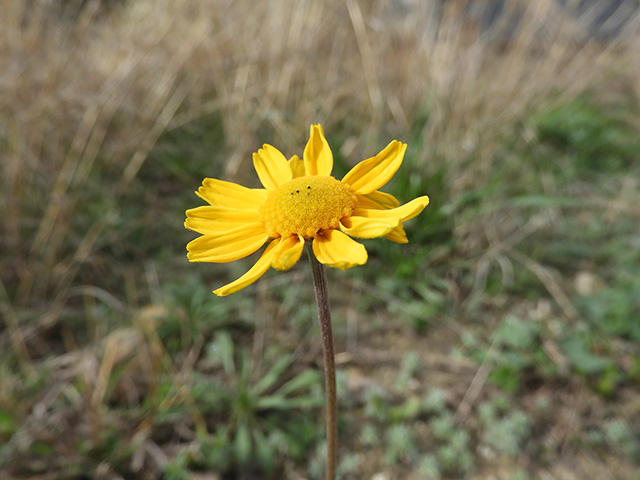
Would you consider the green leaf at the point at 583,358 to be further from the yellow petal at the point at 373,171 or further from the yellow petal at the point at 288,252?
the yellow petal at the point at 288,252

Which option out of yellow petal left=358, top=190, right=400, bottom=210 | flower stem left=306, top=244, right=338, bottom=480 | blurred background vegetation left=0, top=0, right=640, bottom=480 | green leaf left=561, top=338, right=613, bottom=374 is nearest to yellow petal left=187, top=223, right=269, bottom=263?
flower stem left=306, top=244, right=338, bottom=480

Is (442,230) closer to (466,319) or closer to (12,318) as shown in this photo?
(466,319)

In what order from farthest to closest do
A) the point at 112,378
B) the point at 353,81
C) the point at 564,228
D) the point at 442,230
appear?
1. the point at 353,81
2. the point at 564,228
3. the point at 442,230
4. the point at 112,378

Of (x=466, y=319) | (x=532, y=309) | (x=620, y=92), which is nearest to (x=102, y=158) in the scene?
(x=466, y=319)

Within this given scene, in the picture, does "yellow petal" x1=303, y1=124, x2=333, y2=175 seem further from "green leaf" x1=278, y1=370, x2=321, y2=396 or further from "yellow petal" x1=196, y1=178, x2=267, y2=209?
"green leaf" x1=278, y1=370, x2=321, y2=396

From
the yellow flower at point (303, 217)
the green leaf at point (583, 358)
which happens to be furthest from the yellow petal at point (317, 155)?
the green leaf at point (583, 358)

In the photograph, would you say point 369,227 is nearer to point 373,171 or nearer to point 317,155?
point 373,171
